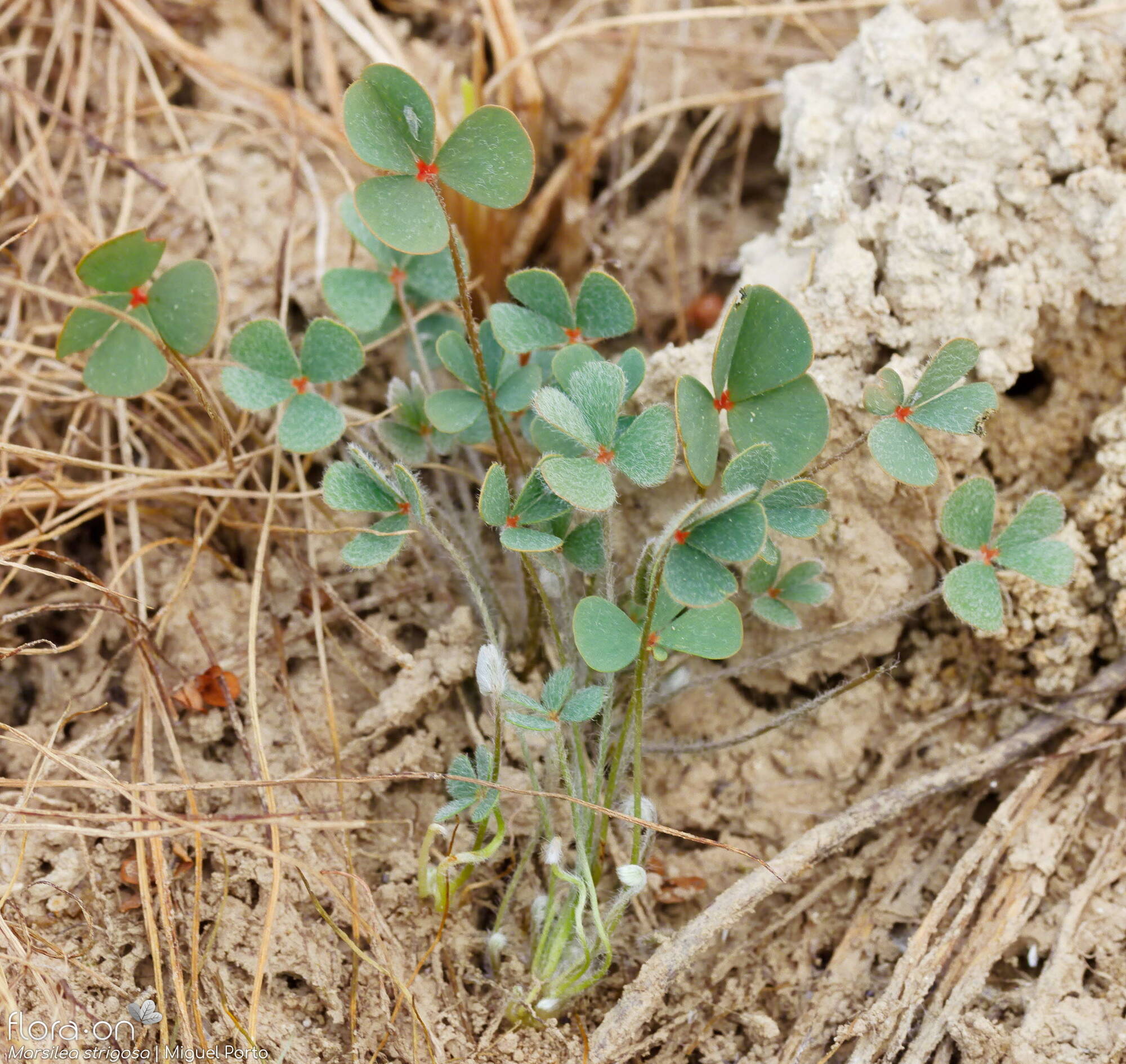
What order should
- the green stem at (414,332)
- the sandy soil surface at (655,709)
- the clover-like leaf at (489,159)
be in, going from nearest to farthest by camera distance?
1. the clover-like leaf at (489,159)
2. the sandy soil surface at (655,709)
3. the green stem at (414,332)

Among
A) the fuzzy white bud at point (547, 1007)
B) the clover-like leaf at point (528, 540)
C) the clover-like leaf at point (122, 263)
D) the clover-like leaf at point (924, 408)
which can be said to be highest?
the clover-like leaf at point (122, 263)

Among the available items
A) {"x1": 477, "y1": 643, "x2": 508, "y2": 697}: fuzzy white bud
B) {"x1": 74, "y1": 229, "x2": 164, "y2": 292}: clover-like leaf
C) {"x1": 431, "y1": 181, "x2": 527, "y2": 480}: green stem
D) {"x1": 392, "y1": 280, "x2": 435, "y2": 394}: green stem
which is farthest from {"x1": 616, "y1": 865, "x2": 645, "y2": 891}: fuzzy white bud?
{"x1": 74, "y1": 229, "x2": 164, "y2": 292}: clover-like leaf

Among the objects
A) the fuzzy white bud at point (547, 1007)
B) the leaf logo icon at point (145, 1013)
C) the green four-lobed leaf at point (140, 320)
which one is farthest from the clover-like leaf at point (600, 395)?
the leaf logo icon at point (145, 1013)

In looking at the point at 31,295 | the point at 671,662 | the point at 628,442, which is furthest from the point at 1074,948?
the point at 31,295

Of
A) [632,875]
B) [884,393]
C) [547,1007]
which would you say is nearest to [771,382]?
[884,393]

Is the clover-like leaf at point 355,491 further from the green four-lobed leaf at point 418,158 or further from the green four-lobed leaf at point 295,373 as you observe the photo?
the green four-lobed leaf at point 418,158

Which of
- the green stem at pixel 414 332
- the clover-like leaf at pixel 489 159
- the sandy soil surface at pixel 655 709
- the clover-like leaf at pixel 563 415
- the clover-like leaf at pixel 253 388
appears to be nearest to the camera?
the clover-like leaf at pixel 563 415

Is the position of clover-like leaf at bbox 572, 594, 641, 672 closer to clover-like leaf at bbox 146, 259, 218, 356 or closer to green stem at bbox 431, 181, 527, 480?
green stem at bbox 431, 181, 527, 480
